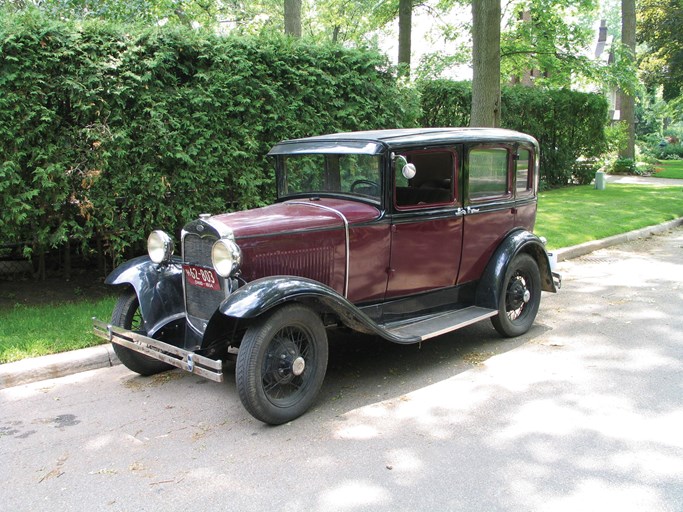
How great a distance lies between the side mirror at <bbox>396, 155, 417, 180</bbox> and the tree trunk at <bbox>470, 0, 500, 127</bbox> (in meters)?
5.61

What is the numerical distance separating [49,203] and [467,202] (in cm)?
418

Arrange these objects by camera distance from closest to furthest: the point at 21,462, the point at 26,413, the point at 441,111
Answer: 1. the point at 21,462
2. the point at 26,413
3. the point at 441,111

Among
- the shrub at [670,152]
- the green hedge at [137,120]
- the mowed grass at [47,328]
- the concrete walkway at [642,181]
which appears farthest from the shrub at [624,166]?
the mowed grass at [47,328]

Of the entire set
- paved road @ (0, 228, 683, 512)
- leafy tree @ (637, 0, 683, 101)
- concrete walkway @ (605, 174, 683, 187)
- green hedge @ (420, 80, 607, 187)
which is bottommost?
paved road @ (0, 228, 683, 512)

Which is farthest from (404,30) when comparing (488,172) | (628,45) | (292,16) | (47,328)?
(47,328)

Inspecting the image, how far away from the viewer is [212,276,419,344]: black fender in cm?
370

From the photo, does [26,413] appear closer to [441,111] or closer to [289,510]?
[289,510]

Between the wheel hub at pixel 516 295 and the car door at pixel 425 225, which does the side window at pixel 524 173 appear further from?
the car door at pixel 425 225

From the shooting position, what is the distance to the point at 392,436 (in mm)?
3701

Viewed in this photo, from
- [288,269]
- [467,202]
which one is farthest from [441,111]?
[288,269]

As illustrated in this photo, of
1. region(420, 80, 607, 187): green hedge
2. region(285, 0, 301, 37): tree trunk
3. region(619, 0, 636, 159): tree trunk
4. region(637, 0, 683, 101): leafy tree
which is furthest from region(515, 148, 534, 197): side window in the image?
region(637, 0, 683, 101): leafy tree

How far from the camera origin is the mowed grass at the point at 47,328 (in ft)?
16.6

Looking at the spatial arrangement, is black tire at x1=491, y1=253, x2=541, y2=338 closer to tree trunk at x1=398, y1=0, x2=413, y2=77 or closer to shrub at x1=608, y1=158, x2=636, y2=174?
tree trunk at x1=398, y1=0, x2=413, y2=77

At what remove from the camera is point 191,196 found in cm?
686
